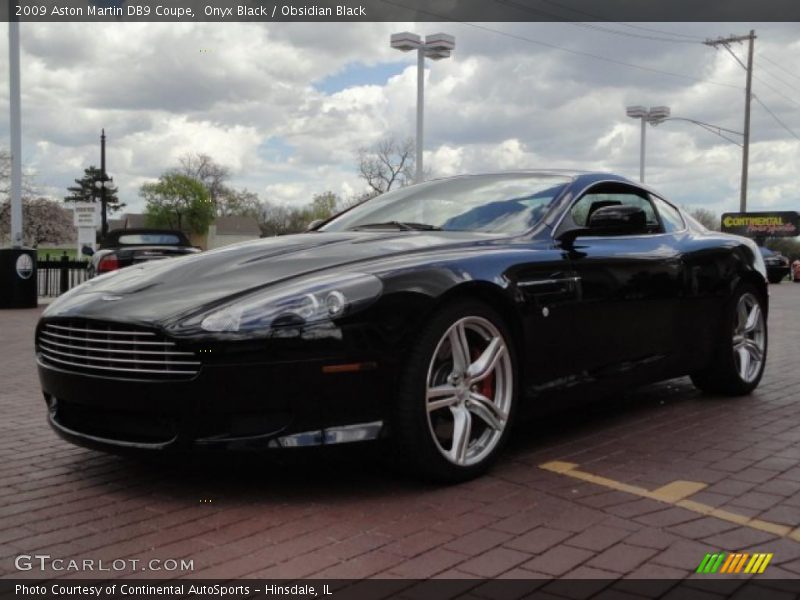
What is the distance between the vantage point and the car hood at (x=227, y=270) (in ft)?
11.0

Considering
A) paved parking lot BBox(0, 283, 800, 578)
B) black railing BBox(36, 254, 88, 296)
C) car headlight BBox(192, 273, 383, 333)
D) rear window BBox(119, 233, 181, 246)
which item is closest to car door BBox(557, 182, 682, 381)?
paved parking lot BBox(0, 283, 800, 578)

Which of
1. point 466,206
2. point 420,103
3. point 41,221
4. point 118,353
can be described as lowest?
point 118,353

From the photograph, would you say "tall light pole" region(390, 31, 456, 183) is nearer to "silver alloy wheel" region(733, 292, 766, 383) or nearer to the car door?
"silver alloy wheel" region(733, 292, 766, 383)

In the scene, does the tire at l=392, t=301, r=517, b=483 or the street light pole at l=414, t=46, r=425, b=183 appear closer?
the tire at l=392, t=301, r=517, b=483

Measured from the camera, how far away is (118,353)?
3.28 m

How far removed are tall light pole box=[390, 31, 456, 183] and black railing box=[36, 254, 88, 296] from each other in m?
8.84

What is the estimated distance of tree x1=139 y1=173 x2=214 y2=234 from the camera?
90875 mm

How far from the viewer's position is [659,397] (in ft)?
18.7

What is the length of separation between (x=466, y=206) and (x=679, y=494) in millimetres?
1927

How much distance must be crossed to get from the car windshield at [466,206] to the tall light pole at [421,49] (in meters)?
17.4

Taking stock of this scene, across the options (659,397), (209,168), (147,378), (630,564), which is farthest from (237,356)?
(209,168)

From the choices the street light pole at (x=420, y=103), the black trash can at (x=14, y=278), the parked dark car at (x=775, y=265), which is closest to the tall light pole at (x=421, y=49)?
the street light pole at (x=420, y=103)

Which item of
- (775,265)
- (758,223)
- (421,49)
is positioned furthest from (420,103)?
(758,223)

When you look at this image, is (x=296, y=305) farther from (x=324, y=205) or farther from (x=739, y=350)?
(x=324, y=205)
